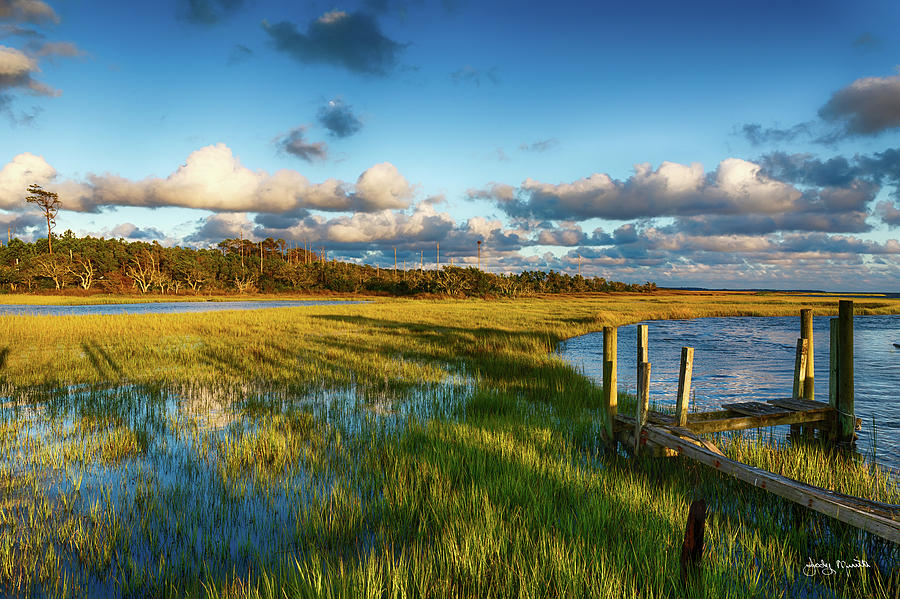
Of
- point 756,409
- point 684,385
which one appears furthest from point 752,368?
point 684,385

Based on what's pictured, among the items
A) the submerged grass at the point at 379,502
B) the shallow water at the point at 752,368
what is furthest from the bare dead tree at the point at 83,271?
the shallow water at the point at 752,368

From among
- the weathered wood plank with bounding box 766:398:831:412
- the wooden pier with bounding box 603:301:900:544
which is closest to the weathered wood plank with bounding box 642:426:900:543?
the wooden pier with bounding box 603:301:900:544

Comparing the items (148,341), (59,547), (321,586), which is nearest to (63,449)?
(59,547)

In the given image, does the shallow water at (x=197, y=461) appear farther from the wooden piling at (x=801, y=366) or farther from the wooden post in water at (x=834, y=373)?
the wooden post in water at (x=834, y=373)

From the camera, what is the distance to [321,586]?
11.9 ft

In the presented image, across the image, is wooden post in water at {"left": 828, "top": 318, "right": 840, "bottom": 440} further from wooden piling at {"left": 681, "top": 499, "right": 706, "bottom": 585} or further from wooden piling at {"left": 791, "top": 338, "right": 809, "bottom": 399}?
wooden piling at {"left": 681, "top": 499, "right": 706, "bottom": 585}

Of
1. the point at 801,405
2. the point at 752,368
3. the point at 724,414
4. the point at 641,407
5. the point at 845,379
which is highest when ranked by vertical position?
the point at 845,379

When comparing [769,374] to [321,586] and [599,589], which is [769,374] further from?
→ [321,586]

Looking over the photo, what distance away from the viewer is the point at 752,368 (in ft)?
56.5

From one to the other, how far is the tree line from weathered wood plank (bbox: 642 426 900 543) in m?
88.2

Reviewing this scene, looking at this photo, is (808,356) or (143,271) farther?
(143,271)
